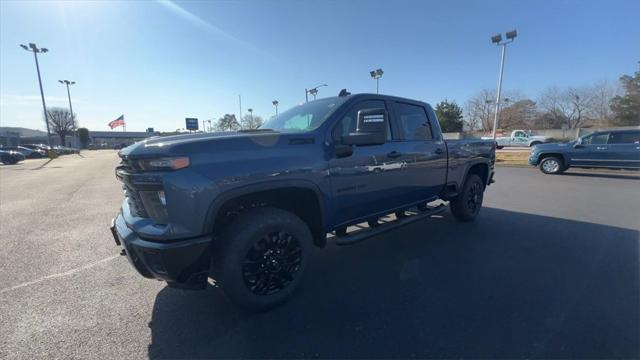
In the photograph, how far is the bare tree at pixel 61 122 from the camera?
77.4 metres

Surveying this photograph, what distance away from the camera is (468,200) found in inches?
206

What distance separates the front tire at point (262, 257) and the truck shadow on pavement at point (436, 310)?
21cm

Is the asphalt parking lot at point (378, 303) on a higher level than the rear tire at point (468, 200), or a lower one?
lower

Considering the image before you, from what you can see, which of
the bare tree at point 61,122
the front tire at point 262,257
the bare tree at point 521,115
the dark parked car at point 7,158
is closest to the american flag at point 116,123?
the dark parked car at point 7,158

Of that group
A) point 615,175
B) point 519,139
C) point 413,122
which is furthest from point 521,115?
point 413,122

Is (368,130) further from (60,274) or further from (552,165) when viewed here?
(552,165)

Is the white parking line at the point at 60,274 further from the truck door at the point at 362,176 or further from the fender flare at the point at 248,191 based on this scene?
the truck door at the point at 362,176

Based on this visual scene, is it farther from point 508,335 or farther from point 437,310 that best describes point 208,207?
point 508,335

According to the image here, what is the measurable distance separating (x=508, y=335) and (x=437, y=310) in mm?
546

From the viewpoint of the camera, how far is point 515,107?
234ft

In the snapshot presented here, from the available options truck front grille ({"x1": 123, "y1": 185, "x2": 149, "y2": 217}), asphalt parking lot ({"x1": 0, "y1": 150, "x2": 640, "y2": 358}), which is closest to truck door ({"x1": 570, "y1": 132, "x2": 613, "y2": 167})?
asphalt parking lot ({"x1": 0, "y1": 150, "x2": 640, "y2": 358})

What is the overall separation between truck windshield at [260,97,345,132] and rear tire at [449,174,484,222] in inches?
119

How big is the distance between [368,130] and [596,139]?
1255cm

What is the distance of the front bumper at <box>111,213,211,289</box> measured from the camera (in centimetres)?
214
